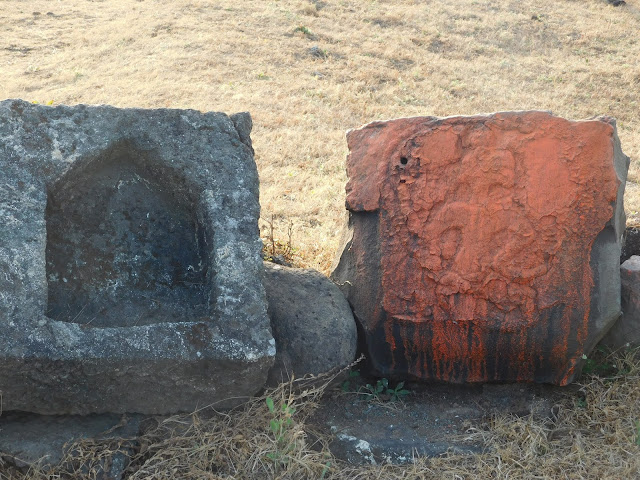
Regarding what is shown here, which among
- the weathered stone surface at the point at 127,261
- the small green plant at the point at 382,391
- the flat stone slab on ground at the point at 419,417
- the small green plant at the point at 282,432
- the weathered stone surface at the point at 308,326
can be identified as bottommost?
the flat stone slab on ground at the point at 419,417

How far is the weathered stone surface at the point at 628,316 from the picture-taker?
325cm

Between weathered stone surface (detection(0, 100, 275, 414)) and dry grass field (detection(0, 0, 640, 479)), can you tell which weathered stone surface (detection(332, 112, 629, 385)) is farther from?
weathered stone surface (detection(0, 100, 275, 414))

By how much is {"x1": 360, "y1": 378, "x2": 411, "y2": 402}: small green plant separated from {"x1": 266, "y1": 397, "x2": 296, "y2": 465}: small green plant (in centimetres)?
55

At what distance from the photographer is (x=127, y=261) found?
3.05 m

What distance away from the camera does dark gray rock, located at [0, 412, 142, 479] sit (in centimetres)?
255

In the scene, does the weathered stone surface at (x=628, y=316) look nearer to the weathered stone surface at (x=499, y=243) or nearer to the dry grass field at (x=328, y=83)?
the dry grass field at (x=328, y=83)

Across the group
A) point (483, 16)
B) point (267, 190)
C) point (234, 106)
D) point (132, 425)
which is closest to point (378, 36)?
point (483, 16)

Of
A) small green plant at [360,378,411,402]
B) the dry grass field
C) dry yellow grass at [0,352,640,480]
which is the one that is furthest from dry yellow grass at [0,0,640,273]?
dry yellow grass at [0,352,640,480]

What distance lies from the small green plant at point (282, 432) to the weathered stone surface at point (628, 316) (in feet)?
5.05

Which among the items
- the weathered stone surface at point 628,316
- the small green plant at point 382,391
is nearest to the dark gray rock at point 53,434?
the small green plant at point 382,391

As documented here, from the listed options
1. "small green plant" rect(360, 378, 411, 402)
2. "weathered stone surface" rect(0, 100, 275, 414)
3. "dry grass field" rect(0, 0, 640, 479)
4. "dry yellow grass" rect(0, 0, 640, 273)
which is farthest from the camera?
"dry yellow grass" rect(0, 0, 640, 273)

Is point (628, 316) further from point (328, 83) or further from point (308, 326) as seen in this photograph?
point (328, 83)

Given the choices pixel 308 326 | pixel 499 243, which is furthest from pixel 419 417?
pixel 499 243

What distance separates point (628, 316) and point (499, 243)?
747mm
